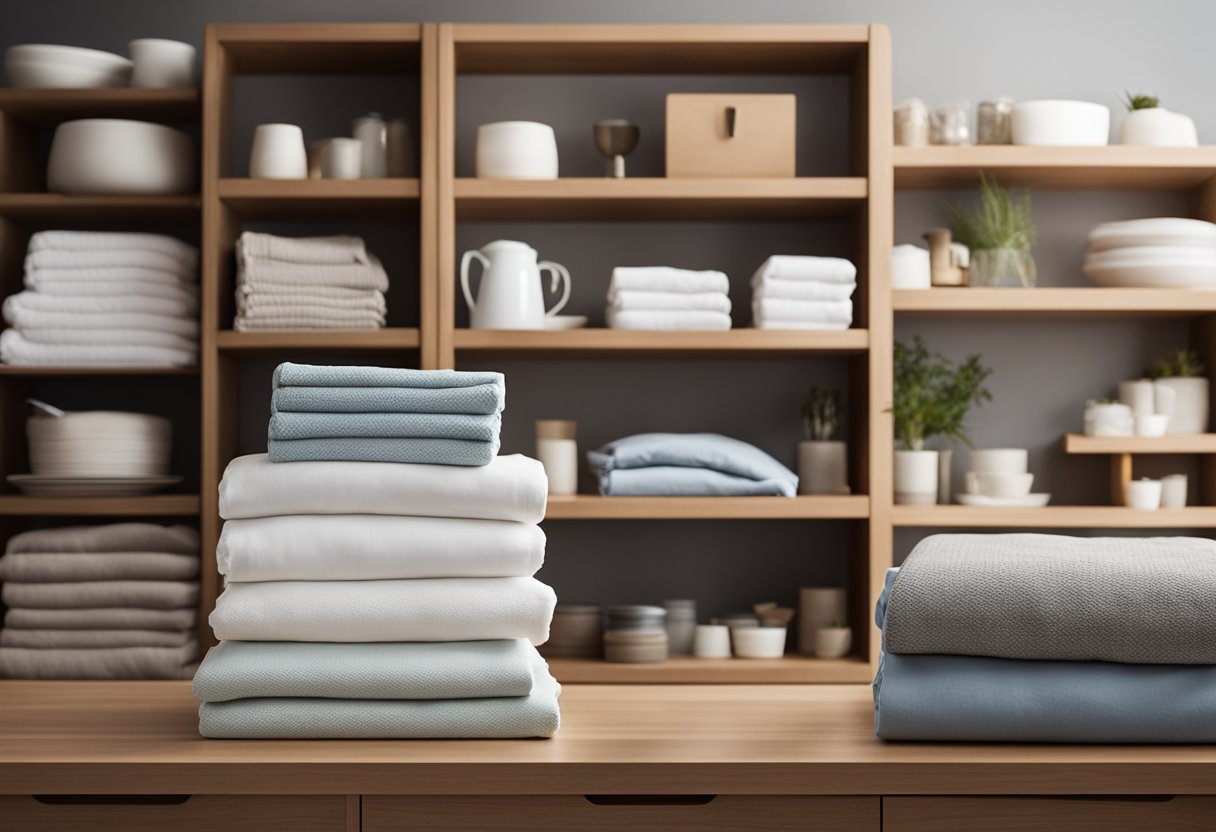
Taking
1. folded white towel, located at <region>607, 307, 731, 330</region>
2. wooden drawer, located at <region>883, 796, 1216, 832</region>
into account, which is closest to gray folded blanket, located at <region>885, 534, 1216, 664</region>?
wooden drawer, located at <region>883, 796, 1216, 832</region>

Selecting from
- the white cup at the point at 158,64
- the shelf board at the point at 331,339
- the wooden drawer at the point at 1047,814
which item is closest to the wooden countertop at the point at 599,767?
the wooden drawer at the point at 1047,814

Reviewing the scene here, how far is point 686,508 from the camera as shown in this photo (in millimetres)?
2521

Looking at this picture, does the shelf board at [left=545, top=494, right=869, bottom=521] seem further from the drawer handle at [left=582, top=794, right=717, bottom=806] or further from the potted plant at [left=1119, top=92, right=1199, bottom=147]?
the drawer handle at [left=582, top=794, right=717, bottom=806]

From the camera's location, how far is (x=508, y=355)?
2.81 meters

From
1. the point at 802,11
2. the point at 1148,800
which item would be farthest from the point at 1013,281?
the point at 1148,800

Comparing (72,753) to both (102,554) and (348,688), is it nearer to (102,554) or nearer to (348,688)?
(348,688)

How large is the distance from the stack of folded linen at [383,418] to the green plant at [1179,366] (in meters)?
2.05

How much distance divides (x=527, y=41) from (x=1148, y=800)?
6.57 ft

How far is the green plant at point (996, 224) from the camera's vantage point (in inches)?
106

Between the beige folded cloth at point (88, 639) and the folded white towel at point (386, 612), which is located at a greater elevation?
the folded white towel at point (386, 612)

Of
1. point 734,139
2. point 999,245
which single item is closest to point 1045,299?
point 999,245

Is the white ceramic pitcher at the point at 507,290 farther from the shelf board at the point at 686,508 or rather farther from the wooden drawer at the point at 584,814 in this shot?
the wooden drawer at the point at 584,814

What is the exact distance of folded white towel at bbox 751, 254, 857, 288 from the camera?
2562 millimetres

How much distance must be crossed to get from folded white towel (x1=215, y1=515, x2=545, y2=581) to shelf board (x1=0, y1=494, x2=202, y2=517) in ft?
4.93
